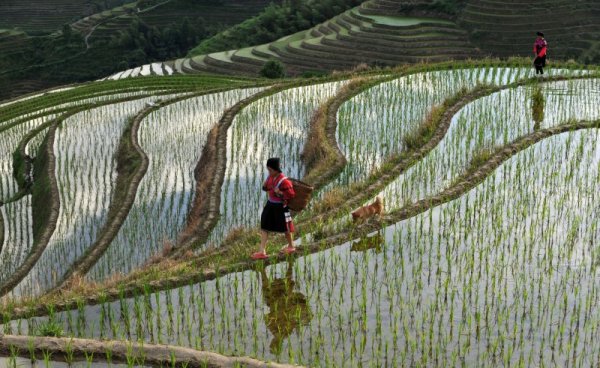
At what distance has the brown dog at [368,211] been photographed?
8.08 m

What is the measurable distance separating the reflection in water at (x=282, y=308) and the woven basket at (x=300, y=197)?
705 mm

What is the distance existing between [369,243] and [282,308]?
1733 mm

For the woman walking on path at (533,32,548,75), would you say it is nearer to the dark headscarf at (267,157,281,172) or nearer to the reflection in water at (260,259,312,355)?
the dark headscarf at (267,157,281,172)

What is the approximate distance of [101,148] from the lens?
1491 centimetres

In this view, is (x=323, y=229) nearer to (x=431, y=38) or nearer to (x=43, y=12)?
(x=431, y=38)

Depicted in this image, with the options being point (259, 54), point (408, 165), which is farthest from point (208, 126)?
point (259, 54)

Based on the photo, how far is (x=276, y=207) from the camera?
287 inches

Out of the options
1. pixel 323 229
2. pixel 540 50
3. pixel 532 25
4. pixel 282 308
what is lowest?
pixel 282 308

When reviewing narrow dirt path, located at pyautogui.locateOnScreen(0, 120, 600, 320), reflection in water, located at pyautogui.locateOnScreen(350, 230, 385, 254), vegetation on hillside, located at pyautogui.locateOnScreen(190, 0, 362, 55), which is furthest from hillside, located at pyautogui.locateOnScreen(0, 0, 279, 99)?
reflection in water, located at pyautogui.locateOnScreen(350, 230, 385, 254)

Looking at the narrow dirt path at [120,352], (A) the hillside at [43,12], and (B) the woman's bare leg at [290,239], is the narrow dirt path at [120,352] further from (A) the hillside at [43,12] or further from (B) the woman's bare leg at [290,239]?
(A) the hillside at [43,12]

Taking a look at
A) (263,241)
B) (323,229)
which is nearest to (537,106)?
(323,229)

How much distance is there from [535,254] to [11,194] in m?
11.7

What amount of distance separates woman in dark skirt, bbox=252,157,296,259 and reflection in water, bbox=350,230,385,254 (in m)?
0.69

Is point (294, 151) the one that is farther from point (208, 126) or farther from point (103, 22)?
point (103, 22)
